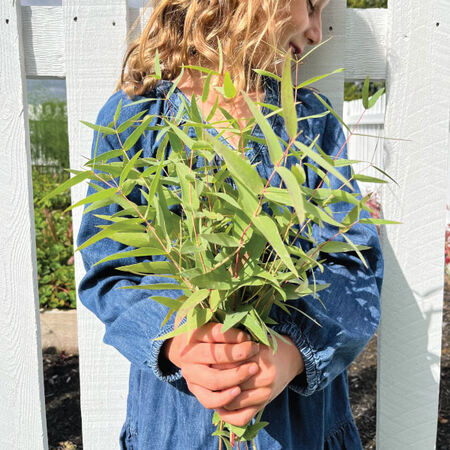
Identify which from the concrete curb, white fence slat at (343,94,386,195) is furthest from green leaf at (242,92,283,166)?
white fence slat at (343,94,386,195)

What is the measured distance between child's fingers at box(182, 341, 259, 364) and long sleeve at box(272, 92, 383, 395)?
13cm

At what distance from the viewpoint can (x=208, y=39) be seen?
96cm

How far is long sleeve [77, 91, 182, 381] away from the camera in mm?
831

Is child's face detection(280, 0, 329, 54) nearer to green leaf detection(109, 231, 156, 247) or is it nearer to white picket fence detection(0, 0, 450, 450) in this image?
white picket fence detection(0, 0, 450, 450)

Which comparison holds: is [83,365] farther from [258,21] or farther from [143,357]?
[258,21]

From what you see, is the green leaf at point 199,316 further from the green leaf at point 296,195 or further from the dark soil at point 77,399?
the dark soil at point 77,399

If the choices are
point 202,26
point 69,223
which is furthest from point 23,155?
point 69,223

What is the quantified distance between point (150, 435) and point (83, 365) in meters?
0.32

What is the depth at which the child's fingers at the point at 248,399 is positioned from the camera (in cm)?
72

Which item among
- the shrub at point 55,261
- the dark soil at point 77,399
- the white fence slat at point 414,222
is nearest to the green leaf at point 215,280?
the white fence slat at point 414,222

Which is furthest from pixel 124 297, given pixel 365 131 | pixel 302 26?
pixel 365 131

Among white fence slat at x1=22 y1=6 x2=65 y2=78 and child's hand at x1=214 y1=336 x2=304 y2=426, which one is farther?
white fence slat at x1=22 y1=6 x2=65 y2=78

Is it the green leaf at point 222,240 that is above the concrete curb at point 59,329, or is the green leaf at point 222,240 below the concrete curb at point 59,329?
above

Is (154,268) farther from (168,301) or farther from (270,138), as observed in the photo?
(270,138)
